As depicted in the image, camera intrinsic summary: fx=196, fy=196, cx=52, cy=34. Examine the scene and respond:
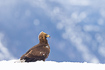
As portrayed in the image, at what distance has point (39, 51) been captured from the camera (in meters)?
5.97

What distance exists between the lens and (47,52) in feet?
20.1

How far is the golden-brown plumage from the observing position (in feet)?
19.1

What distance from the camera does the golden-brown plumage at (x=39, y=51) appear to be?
5812 mm

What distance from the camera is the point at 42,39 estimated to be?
6199 mm
